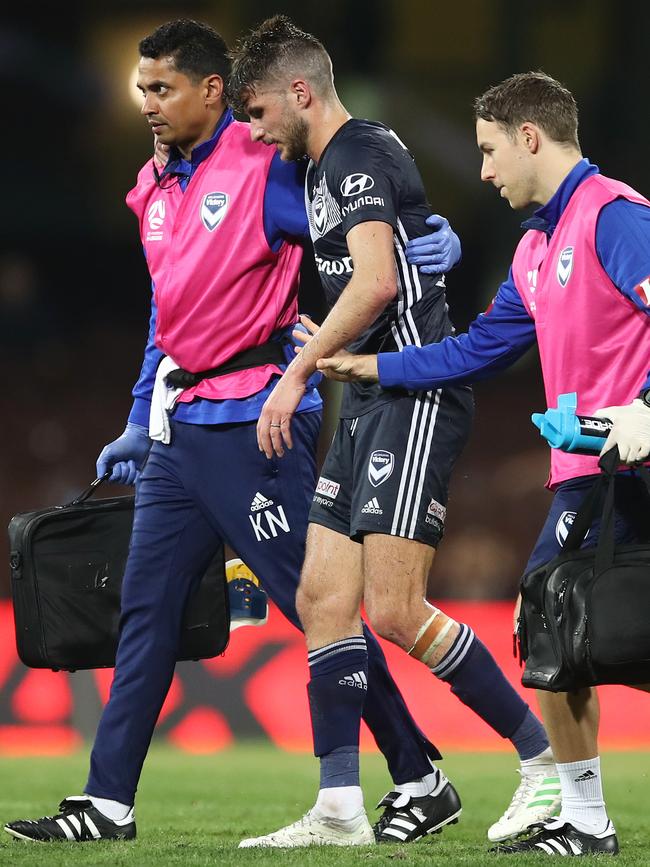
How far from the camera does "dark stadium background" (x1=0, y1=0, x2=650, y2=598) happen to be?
13.3 m

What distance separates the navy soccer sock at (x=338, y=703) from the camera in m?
3.79

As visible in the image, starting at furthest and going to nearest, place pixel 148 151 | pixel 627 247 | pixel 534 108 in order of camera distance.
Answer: pixel 148 151 < pixel 534 108 < pixel 627 247

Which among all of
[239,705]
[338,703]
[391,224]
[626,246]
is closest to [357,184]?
[391,224]

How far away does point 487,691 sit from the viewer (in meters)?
4.06

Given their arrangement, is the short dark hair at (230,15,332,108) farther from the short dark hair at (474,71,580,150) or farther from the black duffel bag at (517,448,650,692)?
the black duffel bag at (517,448,650,692)

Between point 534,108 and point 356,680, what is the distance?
1578 mm

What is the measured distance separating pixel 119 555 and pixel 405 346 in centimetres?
113

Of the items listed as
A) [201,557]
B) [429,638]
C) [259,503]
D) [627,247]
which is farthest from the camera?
[201,557]

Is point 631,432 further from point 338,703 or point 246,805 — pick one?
point 246,805

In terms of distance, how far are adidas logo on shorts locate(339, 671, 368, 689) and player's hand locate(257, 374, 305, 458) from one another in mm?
636

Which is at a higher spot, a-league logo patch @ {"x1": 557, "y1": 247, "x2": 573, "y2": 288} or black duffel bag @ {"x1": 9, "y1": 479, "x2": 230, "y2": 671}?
a-league logo patch @ {"x1": 557, "y1": 247, "x2": 573, "y2": 288}

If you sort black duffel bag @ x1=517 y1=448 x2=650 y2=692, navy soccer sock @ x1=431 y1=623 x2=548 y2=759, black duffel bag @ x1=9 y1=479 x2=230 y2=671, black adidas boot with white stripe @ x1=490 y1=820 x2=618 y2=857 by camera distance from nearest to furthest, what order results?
black duffel bag @ x1=517 y1=448 x2=650 y2=692, black adidas boot with white stripe @ x1=490 y1=820 x2=618 y2=857, navy soccer sock @ x1=431 y1=623 x2=548 y2=759, black duffel bag @ x1=9 y1=479 x2=230 y2=671

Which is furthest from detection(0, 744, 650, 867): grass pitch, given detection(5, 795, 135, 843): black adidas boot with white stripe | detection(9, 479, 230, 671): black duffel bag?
detection(9, 479, 230, 671): black duffel bag

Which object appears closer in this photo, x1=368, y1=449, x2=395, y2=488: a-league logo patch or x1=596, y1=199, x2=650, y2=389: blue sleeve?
x1=596, y1=199, x2=650, y2=389: blue sleeve
